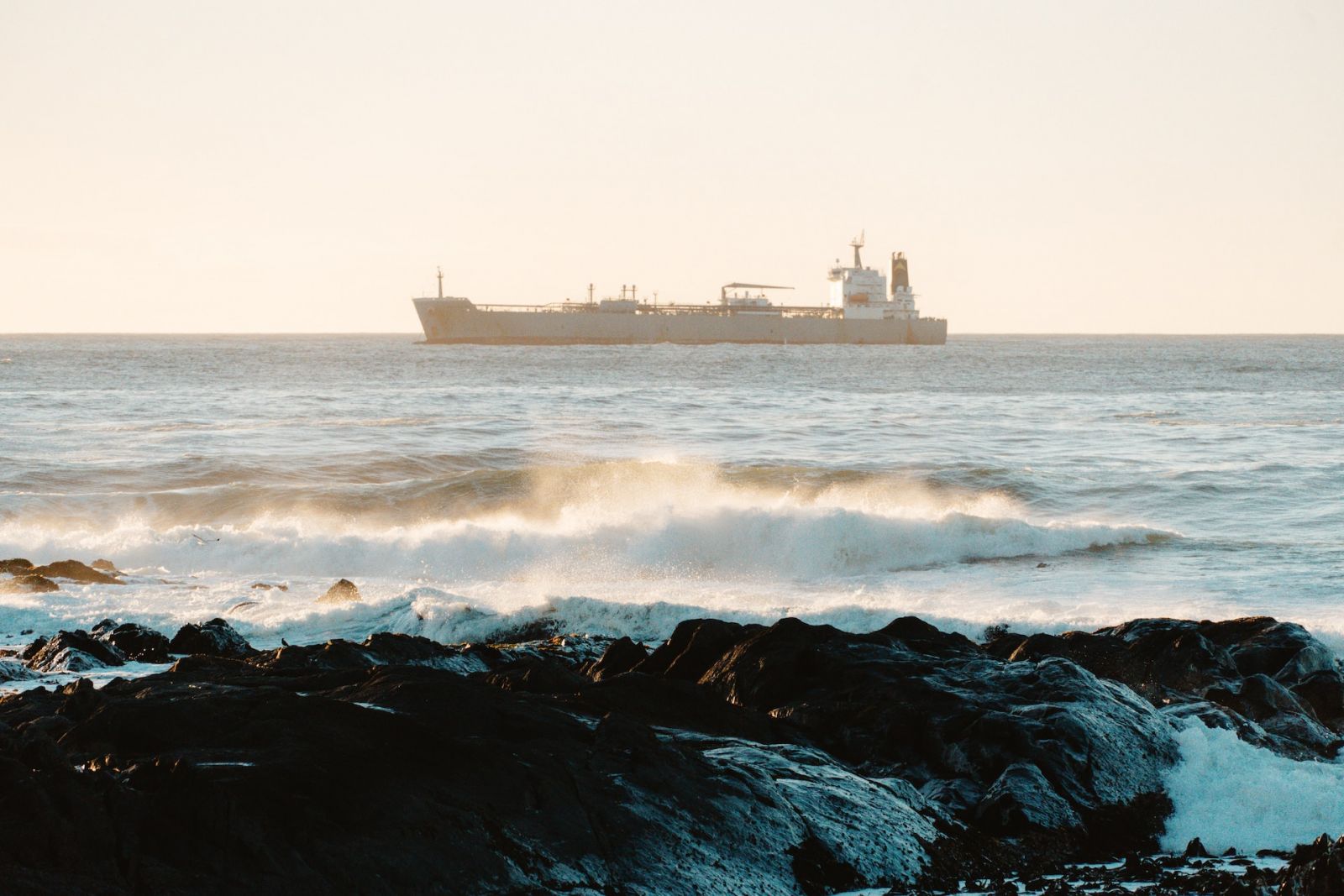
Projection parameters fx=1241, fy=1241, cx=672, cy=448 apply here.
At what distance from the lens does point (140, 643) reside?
931cm

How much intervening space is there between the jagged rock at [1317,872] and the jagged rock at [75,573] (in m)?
12.5

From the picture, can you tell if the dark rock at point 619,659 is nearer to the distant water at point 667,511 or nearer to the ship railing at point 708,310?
the distant water at point 667,511

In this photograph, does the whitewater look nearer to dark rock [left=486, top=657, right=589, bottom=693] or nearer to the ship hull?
dark rock [left=486, top=657, right=589, bottom=693]

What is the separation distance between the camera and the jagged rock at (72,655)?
8648 mm

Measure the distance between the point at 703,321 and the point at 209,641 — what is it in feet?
311

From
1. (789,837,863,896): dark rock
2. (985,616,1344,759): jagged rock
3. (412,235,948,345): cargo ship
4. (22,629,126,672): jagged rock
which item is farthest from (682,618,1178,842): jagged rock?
(412,235,948,345): cargo ship

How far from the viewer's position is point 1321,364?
77312 mm

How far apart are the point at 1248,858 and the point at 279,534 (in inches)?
551

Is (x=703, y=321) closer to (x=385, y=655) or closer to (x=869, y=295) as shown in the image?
(x=869, y=295)

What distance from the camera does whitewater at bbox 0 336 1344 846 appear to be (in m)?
11.7

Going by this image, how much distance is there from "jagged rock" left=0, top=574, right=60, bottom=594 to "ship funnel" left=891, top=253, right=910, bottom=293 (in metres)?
104

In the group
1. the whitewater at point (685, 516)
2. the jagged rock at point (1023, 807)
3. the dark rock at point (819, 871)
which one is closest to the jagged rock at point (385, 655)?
the whitewater at point (685, 516)

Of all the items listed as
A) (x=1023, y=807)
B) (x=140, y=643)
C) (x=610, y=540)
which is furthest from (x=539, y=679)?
(x=610, y=540)

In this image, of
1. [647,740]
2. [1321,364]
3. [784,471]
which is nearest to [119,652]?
[647,740]
